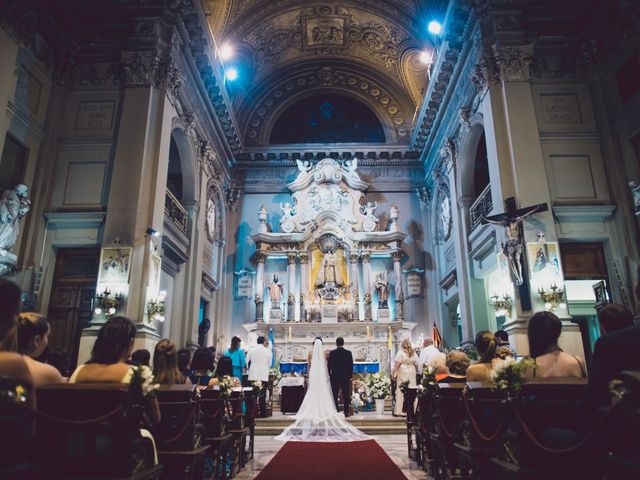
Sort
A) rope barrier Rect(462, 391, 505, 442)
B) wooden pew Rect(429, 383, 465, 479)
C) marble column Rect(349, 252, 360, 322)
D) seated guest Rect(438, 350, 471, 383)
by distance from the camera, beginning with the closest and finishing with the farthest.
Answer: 1. rope barrier Rect(462, 391, 505, 442)
2. wooden pew Rect(429, 383, 465, 479)
3. seated guest Rect(438, 350, 471, 383)
4. marble column Rect(349, 252, 360, 322)

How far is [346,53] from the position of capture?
19078mm

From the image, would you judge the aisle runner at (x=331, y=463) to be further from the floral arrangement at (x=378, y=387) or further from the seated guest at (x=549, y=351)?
the floral arrangement at (x=378, y=387)

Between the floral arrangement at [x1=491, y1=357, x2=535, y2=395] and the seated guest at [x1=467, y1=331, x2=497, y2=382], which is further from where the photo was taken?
the seated guest at [x1=467, y1=331, x2=497, y2=382]

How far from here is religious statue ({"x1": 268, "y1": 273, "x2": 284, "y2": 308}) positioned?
52.7ft

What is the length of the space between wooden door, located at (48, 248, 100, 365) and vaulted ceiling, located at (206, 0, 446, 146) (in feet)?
28.4

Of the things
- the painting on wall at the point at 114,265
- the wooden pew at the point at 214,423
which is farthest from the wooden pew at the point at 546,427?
the painting on wall at the point at 114,265

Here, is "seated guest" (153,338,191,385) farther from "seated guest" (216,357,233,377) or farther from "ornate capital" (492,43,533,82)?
"ornate capital" (492,43,533,82)

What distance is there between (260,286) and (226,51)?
813 cm

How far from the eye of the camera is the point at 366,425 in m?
9.18

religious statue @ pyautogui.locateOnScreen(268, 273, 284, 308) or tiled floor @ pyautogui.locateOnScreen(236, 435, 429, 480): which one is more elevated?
religious statue @ pyautogui.locateOnScreen(268, 273, 284, 308)

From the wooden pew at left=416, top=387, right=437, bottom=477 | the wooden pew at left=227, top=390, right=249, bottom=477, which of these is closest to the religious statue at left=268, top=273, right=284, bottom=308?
A: the wooden pew at left=227, top=390, right=249, bottom=477

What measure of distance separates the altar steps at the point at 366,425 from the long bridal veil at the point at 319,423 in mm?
920

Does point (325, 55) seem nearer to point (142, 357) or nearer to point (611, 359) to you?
point (142, 357)

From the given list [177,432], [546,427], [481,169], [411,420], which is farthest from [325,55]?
[546,427]
